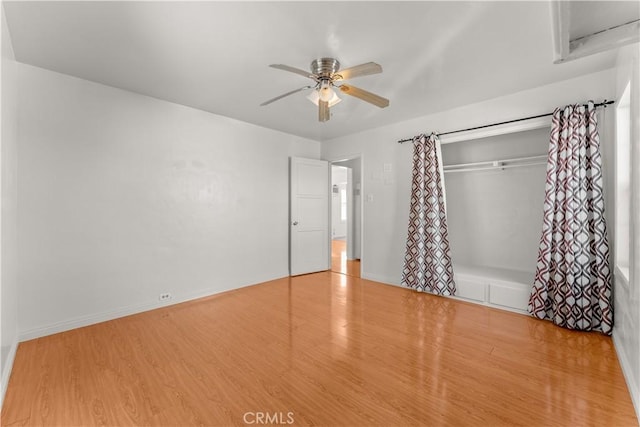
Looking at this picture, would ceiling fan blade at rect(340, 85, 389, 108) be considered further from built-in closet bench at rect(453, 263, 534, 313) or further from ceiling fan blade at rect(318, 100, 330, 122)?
built-in closet bench at rect(453, 263, 534, 313)

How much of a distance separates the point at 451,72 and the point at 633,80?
50.0 inches

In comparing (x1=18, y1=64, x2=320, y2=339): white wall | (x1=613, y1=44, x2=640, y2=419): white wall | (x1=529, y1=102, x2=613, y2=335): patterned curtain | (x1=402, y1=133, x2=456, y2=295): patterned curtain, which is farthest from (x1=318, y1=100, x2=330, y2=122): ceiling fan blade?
(x1=529, y1=102, x2=613, y2=335): patterned curtain

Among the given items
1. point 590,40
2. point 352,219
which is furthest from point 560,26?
point 352,219

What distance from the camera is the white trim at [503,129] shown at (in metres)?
3.12

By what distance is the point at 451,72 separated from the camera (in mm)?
2781

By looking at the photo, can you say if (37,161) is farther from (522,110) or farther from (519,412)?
(522,110)

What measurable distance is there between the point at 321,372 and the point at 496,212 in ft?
10.4

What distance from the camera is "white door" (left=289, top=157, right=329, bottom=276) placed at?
16.3ft

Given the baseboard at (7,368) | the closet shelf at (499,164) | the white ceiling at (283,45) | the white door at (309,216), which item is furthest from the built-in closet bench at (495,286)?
the baseboard at (7,368)

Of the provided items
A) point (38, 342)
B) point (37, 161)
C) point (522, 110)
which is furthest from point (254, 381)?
point (522, 110)

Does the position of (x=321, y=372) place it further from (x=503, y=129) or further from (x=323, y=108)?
(x=503, y=129)

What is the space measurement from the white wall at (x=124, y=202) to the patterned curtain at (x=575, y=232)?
3641 millimetres

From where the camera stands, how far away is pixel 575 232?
2775 millimetres

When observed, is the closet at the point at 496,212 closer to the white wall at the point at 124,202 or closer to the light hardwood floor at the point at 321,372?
the light hardwood floor at the point at 321,372
